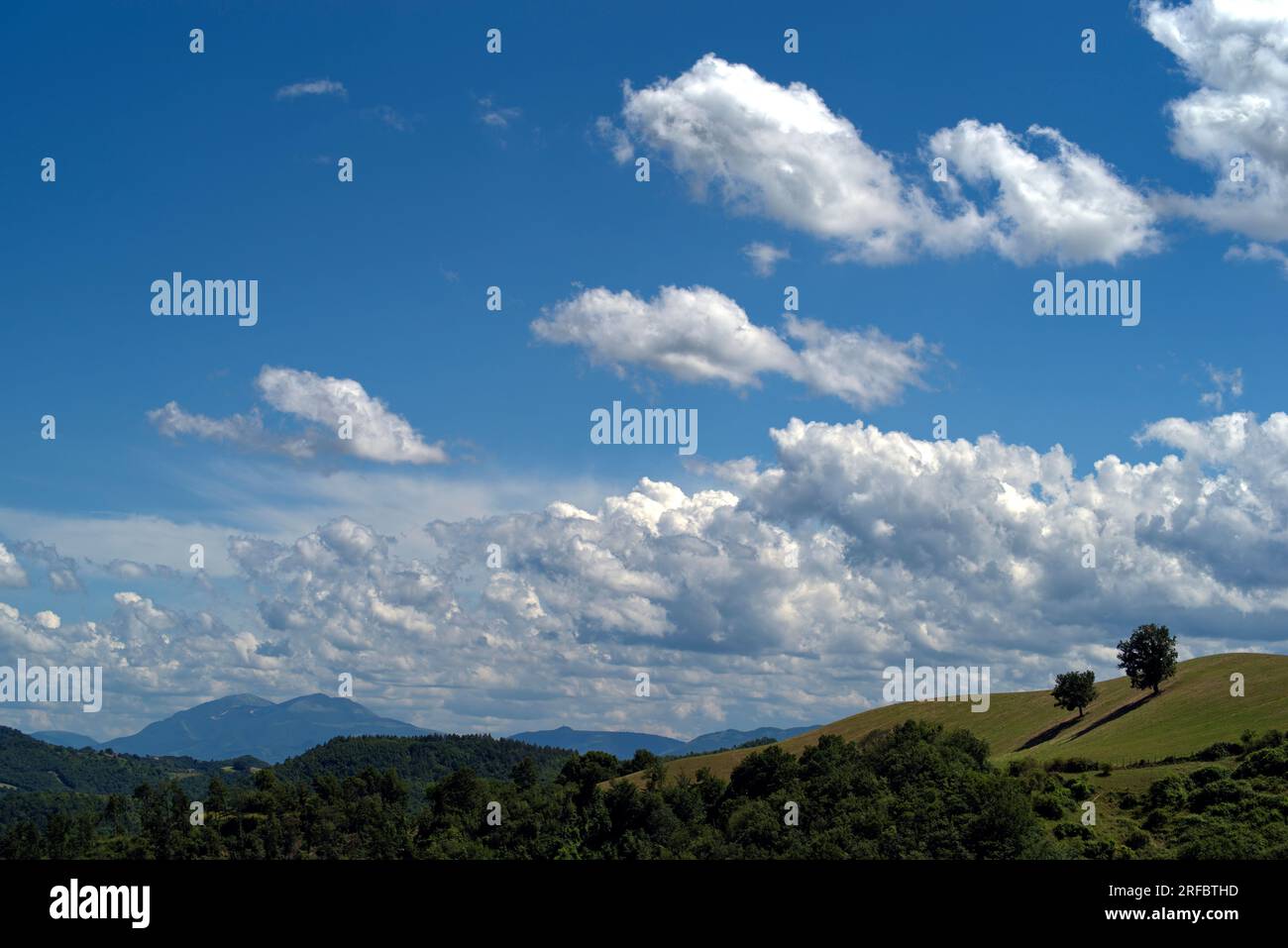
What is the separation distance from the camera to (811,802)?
159 metres
